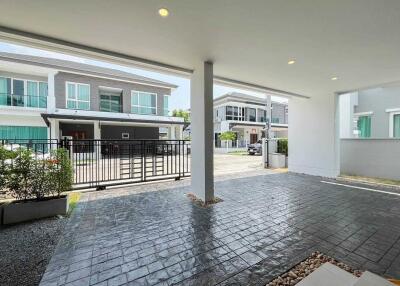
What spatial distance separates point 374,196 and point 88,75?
17.3m

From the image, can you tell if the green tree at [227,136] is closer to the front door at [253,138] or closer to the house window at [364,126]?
the front door at [253,138]

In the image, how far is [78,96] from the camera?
50.1 feet

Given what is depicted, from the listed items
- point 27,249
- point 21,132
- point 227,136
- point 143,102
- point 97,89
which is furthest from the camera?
point 227,136

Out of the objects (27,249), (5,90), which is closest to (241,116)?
(5,90)

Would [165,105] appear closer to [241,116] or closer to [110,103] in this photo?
[110,103]

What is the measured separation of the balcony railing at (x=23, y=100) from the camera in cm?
1360

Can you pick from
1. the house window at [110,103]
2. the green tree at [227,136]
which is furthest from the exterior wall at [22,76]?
the green tree at [227,136]

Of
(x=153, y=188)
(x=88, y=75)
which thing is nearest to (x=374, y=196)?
(x=153, y=188)

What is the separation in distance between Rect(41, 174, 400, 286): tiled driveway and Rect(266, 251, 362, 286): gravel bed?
0.09m

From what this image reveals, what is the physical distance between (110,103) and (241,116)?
15.8m

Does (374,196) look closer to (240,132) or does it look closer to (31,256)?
(31,256)

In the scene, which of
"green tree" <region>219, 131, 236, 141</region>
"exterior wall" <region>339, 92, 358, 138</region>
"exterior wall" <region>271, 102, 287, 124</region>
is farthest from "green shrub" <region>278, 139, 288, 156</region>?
"exterior wall" <region>271, 102, 287, 124</region>

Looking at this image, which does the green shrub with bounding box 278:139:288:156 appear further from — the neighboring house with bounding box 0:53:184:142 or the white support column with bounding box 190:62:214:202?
the neighboring house with bounding box 0:53:184:142

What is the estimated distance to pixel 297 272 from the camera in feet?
7.71
